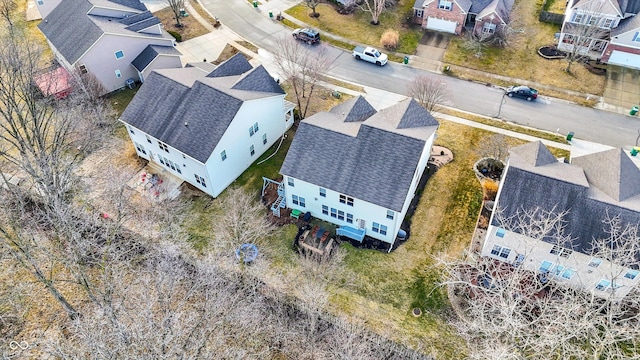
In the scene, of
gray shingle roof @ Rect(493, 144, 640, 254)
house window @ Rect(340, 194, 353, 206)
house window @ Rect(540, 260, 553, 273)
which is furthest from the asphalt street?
house window @ Rect(340, 194, 353, 206)

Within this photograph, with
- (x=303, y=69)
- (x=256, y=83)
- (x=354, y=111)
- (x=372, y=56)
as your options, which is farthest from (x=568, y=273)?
(x=372, y=56)

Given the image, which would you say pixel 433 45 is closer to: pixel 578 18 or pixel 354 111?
pixel 578 18

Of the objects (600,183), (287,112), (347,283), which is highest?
(600,183)

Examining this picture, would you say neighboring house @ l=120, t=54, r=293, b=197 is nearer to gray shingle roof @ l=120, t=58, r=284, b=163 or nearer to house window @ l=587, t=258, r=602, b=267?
gray shingle roof @ l=120, t=58, r=284, b=163

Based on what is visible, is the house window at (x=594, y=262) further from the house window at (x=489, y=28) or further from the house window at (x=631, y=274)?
the house window at (x=489, y=28)

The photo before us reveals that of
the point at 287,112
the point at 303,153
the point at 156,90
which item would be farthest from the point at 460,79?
the point at 156,90

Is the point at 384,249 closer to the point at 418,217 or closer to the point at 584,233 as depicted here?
the point at 418,217
